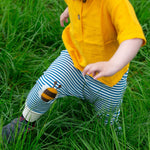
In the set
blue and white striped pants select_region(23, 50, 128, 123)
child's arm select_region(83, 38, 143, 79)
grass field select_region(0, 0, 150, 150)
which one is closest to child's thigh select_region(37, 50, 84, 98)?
blue and white striped pants select_region(23, 50, 128, 123)

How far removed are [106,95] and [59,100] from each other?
0.33 m

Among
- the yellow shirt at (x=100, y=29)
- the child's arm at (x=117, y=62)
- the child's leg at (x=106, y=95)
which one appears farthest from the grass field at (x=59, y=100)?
the child's arm at (x=117, y=62)

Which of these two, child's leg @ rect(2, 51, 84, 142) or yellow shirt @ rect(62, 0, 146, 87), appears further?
child's leg @ rect(2, 51, 84, 142)

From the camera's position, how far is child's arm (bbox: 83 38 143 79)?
86 cm

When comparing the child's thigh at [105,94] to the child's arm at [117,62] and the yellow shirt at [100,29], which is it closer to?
the yellow shirt at [100,29]

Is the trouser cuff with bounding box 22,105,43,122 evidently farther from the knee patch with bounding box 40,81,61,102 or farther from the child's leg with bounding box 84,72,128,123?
the child's leg with bounding box 84,72,128,123

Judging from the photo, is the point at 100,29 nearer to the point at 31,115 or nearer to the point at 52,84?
the point at 52,84

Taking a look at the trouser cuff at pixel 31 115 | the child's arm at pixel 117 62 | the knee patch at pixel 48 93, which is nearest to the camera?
the child's arm at pixel 117 62

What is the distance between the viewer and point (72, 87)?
1312mm

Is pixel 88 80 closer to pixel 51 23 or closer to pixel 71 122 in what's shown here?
pixel 71 122

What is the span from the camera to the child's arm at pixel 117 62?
856 millimetres

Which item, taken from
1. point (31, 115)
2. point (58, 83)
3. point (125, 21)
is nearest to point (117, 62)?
point (125, 21)

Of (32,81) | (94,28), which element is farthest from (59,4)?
(94,28)

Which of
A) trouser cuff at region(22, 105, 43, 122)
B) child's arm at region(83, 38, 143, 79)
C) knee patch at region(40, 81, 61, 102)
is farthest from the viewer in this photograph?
trouser cuff at region(22, 105, 43, 122)
